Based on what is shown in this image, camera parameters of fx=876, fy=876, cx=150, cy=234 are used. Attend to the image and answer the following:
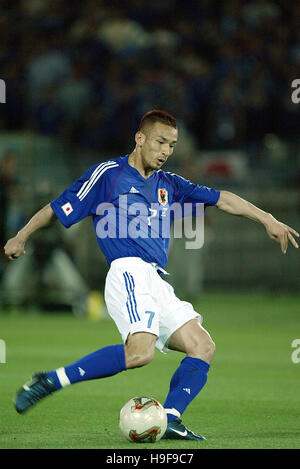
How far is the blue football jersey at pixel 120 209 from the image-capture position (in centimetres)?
604

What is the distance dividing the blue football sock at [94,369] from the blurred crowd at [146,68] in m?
12.3

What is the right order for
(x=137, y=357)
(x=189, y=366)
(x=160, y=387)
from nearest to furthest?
(x=137, y=357), (x=189, y=366), (x=160, y=387)

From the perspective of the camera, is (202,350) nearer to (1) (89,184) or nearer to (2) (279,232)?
(2) (279,232)

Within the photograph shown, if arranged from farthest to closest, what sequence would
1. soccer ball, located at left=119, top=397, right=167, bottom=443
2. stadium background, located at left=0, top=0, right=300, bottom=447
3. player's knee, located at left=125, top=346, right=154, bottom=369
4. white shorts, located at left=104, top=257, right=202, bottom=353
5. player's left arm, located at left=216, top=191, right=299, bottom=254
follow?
stadium background, located at left=0, top=0, right=300, bottom=447
player's left arm, located at left=216, top=191, right=299, bottom=254
white shorts, located at left=104, top=257, right=202, bottom=353
player's knee, located at left=125, top=346, right=154, bottom=369
soccer ball, located at left=119, top=397, right=167, bottom=443

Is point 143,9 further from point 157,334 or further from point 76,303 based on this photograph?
point 157,334

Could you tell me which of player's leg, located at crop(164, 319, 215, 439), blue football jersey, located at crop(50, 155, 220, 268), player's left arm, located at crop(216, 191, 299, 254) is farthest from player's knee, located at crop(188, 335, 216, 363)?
player's left arm, located at crop(216, 191, 299, 254)

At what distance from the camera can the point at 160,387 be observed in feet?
25.7

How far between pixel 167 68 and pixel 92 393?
12362 millimetres

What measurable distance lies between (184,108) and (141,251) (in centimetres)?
1250

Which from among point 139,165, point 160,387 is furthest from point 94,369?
point 160,387

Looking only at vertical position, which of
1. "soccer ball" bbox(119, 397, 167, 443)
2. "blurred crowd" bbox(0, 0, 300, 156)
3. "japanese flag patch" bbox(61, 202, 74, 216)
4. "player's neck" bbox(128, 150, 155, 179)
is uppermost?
"blurred crowd" bbox(0, 0, 300, 156)

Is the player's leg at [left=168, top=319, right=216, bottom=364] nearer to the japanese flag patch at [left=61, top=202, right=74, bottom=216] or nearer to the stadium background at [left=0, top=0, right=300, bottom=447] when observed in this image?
the japanese flag patch at [left=61, top=202, right=74, bottom=216]

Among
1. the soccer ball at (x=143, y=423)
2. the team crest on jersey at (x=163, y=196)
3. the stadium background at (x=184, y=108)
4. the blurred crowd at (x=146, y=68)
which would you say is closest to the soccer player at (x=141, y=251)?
the team crest on jersey at (x=163, y=196)

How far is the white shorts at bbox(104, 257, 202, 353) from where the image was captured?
570cm
